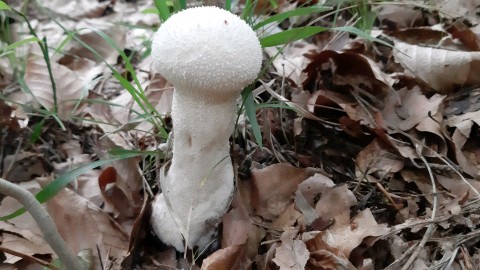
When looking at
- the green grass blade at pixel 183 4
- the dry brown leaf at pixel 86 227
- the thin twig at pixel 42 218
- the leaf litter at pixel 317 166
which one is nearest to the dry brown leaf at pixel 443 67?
the leaf litter at pixel 317 166

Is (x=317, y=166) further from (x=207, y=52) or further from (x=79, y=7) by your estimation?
(x=79, y=7)

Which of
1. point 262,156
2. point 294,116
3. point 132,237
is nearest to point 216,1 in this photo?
point 294,116

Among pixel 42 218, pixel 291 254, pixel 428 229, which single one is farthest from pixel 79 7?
pixel 428 229

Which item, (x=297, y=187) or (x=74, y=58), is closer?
(x=297, y=187)

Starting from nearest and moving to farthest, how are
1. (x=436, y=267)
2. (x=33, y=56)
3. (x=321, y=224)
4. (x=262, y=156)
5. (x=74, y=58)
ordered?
(x=436, y=267)
(x=321, y=224)
(x=262, y=156)
(x=33, y=56)
(x=74, y=58)

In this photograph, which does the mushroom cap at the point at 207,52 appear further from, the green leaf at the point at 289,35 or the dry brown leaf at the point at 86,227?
the dry brown leaf at the point at 86,227

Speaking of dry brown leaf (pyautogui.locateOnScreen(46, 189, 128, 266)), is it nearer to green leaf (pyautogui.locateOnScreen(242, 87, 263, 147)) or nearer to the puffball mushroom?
the puffball mushroom

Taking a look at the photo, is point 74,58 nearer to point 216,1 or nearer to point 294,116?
point 216,1

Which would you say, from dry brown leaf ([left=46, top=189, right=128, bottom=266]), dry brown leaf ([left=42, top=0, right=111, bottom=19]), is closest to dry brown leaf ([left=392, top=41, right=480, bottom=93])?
dry brown leaf ([left=46, top=189, right=128, bottom=266])
